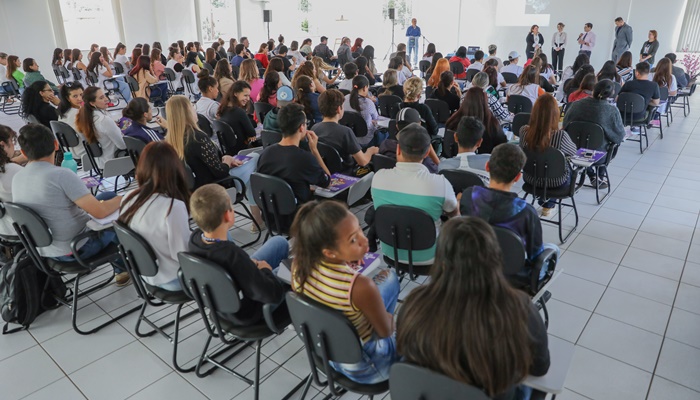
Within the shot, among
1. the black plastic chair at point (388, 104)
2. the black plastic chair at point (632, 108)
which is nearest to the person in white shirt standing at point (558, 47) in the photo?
the black plastic chair at point (632, 108)

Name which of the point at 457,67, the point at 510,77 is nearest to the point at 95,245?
the point at 510,77

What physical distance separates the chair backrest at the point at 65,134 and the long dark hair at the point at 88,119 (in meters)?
0.17

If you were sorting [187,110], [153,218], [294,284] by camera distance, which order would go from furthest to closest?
[187,110] < [153,218] < [294,284]

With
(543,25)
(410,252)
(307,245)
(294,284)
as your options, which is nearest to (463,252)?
(307,245)

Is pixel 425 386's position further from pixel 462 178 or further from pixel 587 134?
pixel 587 134

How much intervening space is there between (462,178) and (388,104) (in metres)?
3.26

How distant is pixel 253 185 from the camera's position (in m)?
3.23

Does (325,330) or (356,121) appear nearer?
(325,330)

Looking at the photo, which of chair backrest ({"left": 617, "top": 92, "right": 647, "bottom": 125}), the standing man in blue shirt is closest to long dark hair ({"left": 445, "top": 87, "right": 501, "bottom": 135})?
chair backrest ({"left": 617, "top": 92, "right": 647, "bottom": 125})

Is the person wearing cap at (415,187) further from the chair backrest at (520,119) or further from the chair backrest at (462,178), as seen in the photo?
the chair backrest at (520,119)

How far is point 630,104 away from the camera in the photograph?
591 centimetres

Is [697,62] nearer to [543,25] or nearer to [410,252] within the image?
[543,25]

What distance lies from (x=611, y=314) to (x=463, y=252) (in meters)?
2.24

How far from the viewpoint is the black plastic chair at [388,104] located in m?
6.14
